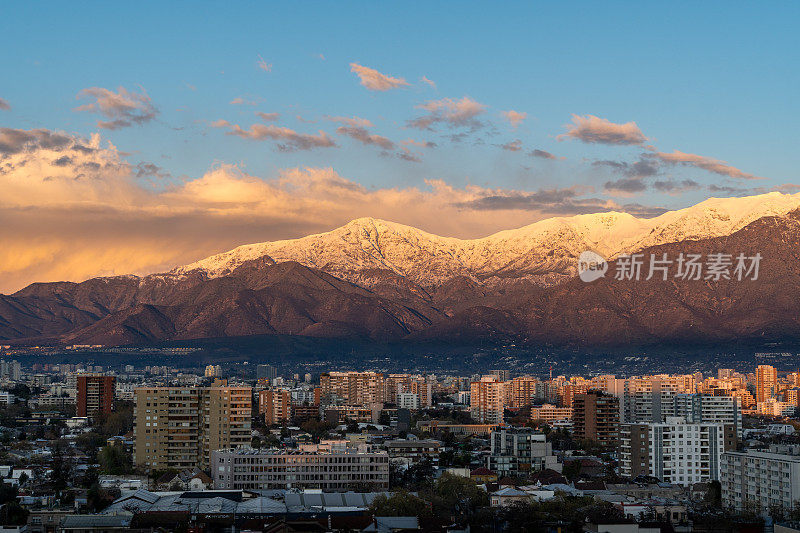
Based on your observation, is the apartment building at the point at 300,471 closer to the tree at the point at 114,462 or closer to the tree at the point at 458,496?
the tree at the point at 458,496

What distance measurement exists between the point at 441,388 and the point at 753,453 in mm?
105170

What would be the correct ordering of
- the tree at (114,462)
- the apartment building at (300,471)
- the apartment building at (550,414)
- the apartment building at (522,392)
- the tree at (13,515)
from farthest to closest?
the apartment building at (522,392), the apartment building at (550,414), the tree at (114,462), the apartment building at (300,471), the tree at (13,515)

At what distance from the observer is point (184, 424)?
6372 centimetres

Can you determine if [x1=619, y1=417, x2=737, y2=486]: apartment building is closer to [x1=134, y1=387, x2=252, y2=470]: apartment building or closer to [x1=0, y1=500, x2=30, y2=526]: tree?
[x1=134, y1=387, x2=252, y2=470]: apartment building

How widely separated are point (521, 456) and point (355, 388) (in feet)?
214

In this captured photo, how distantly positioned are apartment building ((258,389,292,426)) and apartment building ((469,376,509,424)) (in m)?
15.1

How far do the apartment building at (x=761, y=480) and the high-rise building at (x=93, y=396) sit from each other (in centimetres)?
6403

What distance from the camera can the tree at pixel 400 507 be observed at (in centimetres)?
4309

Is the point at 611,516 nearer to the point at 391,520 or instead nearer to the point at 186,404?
the point at 391,520

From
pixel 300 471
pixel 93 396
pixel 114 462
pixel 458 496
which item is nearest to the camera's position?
pixel 458 496

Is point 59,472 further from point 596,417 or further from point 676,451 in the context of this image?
point 596,417

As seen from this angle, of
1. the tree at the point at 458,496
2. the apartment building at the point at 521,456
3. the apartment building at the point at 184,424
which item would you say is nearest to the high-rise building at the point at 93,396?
the apartment building at the point at 184,424

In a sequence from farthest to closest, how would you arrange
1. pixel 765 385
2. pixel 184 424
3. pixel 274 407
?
pixel 765 385 → pixel 274 407 → pixel 184 424

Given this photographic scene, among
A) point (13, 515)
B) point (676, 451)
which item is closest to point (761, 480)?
point (676, 451)
